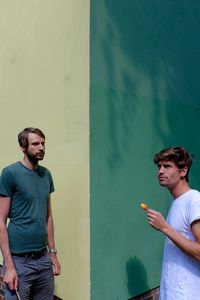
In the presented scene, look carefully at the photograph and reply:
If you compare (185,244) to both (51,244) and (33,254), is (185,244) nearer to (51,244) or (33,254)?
(33,254)

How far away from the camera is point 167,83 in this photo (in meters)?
4.34

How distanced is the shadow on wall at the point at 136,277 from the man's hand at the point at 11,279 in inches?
54.4

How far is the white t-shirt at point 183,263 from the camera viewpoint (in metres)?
2.26

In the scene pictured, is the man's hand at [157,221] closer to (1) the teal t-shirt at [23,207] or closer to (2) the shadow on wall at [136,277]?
(1) the teal t-shirt at [23,207]

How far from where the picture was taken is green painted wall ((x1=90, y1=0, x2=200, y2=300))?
3.40 m

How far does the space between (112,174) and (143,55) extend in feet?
4.85

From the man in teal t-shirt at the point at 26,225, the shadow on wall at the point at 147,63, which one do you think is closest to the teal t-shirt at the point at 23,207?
the man in teal t-shirt at the point at 26,225

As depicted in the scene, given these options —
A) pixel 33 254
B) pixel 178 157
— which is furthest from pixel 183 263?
pixel 33 254

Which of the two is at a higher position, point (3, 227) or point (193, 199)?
point (193, 199)

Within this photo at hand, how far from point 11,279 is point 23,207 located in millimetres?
573

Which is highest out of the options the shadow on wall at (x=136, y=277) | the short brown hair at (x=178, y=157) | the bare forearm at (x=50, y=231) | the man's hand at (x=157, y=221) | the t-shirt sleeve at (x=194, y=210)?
the short brown hair at (x=178, y=157)

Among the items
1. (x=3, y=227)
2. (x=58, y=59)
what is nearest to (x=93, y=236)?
(x=3, y=227)

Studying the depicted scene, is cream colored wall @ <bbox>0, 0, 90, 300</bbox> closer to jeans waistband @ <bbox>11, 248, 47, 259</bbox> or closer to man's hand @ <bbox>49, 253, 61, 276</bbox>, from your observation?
man's hand @ <bbox>49, 253, 61, 276</bbox>

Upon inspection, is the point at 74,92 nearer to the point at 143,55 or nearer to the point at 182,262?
the point at 143,55
